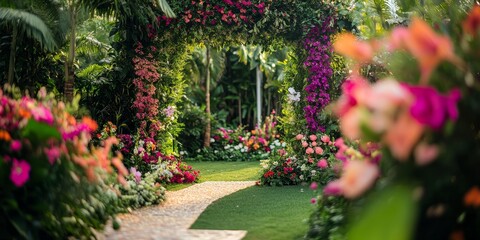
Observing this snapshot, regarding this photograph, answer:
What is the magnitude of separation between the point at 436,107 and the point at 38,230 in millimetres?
2798

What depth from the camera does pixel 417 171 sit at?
1.77m

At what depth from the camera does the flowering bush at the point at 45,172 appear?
129 inches

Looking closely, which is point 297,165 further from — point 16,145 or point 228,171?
point 16,145

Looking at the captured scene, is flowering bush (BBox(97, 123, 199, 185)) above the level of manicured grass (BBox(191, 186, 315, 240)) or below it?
above

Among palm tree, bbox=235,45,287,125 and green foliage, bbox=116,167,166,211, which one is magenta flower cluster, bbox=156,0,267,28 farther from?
palm tree, bbox=235,45,287,125

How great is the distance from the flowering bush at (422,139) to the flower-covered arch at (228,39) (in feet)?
23.4

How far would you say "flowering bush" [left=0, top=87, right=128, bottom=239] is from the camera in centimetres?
327

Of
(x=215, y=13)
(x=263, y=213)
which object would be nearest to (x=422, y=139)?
(x=263, y=213)

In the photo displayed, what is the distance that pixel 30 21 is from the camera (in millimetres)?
7445

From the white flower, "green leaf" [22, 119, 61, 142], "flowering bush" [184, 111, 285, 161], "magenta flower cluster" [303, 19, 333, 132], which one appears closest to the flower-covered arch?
"magenta flower cluster" [303, 19, 333, 132]

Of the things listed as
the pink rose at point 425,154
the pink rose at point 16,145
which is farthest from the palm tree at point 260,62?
the pink rose at point 425,154

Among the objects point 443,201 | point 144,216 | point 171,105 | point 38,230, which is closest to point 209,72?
point 171,105

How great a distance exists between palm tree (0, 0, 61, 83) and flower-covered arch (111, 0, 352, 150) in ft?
3.66

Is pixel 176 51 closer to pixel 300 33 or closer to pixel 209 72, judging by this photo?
pixel 300 33
